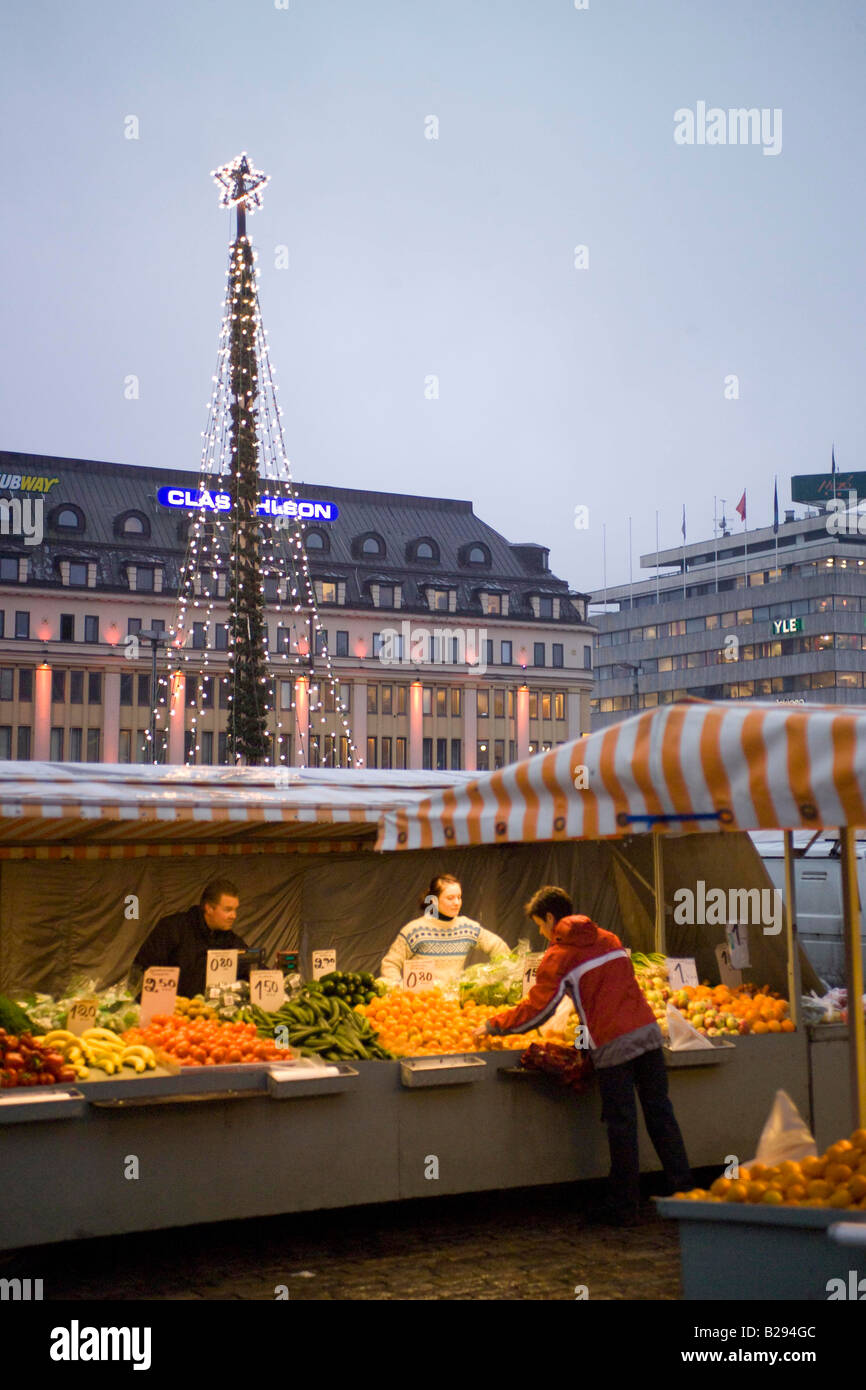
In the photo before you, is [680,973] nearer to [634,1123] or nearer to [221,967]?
[634,1123]

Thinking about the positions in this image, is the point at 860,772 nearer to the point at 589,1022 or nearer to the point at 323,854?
the point at 589,1022

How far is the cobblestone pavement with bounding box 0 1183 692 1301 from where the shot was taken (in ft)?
20.7

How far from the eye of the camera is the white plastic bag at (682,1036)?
8.05m

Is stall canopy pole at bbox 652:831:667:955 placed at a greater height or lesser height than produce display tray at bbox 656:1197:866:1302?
greater

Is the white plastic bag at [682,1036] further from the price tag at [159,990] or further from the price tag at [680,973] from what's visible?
the price tag at [159,990]

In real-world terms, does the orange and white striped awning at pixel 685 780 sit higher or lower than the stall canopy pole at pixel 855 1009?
higher

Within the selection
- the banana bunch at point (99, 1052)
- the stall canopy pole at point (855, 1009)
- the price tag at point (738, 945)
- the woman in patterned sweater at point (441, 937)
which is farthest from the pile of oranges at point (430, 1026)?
the stall canopy pole at point (855, 1009)

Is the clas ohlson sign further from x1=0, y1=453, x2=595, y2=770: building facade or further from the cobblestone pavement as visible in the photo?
the cobblestone pavement

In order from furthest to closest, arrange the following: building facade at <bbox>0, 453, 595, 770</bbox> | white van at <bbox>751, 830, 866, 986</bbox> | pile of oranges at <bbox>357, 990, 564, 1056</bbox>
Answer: building facade at <bbox>0, 453, 595, 770</bbox> → white van at <bbox>751, 830, 866, 986</bbox> → pile of oranges at <bbox>357, 990, 564, 1056</bbox>

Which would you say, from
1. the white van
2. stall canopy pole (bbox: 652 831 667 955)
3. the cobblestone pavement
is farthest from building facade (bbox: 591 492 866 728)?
the cobblestone pavement

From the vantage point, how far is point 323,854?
42.3ft

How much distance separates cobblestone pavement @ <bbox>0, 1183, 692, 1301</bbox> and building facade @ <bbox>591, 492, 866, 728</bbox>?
283 feet

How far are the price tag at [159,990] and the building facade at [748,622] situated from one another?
86.5 m

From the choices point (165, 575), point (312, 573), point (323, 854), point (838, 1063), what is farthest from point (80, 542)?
point (838, 1063)
